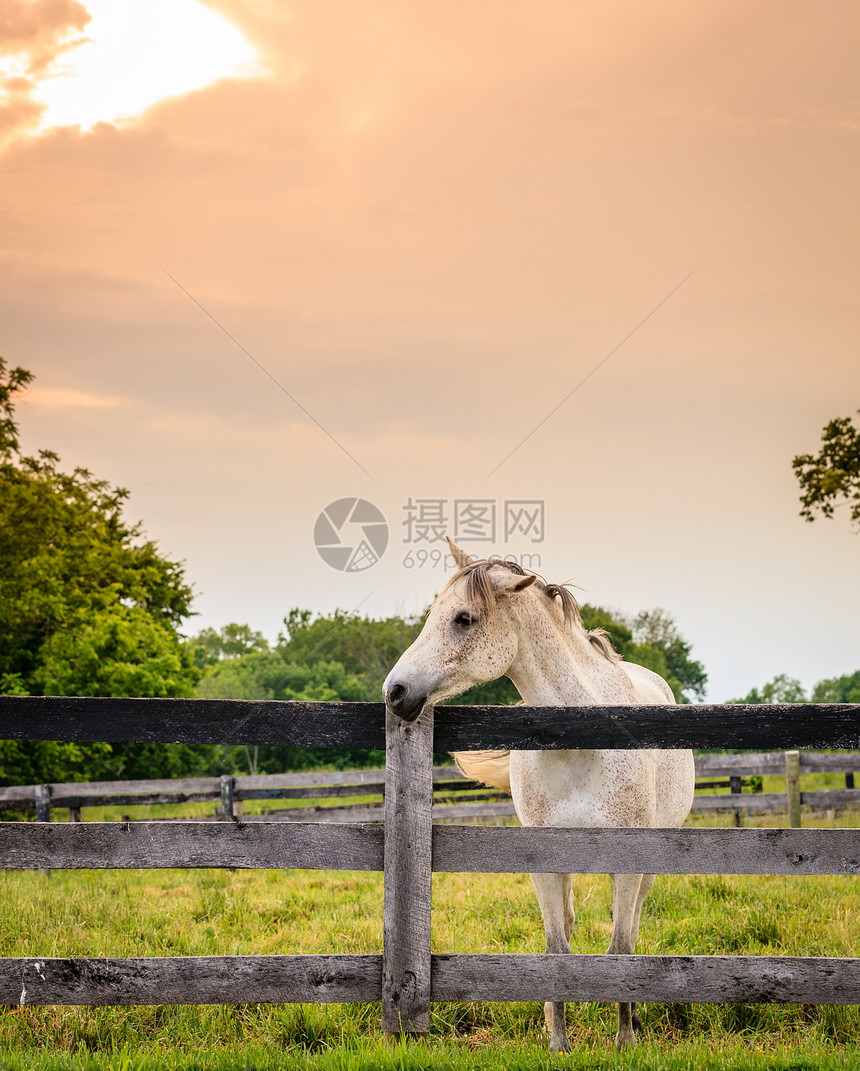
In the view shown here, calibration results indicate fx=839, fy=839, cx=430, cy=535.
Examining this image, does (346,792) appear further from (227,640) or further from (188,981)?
(227,640)

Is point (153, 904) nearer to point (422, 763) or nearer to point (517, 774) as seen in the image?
point (517, 774)

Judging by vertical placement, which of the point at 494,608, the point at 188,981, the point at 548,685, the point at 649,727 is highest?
the point at 494,608

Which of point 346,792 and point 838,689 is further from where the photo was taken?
point 838,689

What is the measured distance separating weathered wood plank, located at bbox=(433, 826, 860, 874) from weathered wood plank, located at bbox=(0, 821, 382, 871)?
1.18 feet

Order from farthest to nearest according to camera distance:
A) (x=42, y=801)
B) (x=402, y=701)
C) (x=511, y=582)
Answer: (x=42, y=801) → (x=511, y=582) → (x=402, y=701)

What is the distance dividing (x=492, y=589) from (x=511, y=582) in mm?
146

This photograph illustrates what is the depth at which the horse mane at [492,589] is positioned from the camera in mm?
3633

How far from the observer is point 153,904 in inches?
277

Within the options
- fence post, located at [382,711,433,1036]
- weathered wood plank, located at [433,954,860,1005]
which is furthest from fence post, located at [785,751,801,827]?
fence post, located at [382,711,433,1036]

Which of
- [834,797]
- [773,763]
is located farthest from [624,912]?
[834,797]

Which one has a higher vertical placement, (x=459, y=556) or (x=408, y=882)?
(x=459, y=556)

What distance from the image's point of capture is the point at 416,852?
10.6 feet

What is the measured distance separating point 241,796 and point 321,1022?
406 inches

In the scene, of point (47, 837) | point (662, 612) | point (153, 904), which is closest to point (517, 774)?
point (47, 837)
